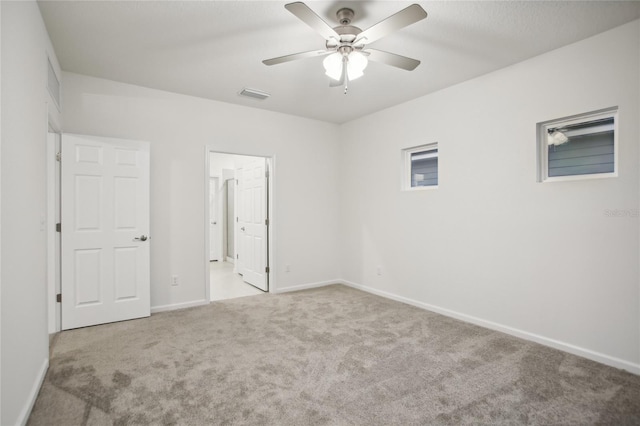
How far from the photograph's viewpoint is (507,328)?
327cm

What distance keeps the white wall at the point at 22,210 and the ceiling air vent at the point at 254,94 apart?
188cm

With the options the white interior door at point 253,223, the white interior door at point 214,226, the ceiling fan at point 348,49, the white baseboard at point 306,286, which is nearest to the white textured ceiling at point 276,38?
the ceiling fan at point 348,49

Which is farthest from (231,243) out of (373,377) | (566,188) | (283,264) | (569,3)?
(569,3)

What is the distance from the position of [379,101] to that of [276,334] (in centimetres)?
307

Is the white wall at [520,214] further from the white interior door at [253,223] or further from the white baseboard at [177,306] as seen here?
the white baseboard at [177,306]

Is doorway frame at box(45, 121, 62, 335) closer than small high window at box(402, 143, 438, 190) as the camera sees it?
Yes

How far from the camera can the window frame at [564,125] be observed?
2.66 m

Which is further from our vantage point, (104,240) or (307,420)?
(104,240)

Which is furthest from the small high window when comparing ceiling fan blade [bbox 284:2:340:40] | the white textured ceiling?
ceiling fan blade [bbox 284:2:340:40]

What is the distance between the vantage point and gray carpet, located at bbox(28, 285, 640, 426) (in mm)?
1989

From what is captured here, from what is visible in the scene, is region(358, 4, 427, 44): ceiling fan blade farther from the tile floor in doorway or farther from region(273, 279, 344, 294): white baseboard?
the tile floor in doorway

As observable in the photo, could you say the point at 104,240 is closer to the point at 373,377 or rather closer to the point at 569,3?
the point at 373,377

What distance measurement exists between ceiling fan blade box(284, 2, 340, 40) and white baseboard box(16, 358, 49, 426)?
2.69 metres

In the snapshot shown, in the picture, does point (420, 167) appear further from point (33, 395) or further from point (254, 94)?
point (33, 395)
